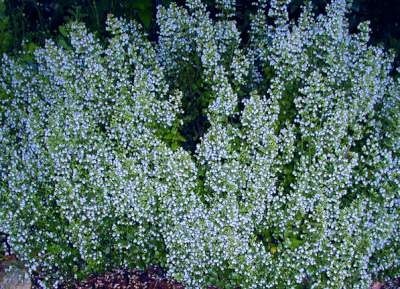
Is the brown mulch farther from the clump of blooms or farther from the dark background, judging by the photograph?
the dark background

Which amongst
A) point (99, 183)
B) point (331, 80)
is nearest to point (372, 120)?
point (331, 80)

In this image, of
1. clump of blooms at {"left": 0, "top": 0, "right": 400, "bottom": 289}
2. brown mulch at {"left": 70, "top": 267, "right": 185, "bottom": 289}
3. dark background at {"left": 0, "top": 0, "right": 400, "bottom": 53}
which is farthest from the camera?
dark background at {"left": 0, "top": 0, "right": 400, "bottom": 53}

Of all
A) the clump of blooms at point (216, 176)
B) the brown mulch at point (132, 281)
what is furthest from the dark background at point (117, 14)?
the brown mulch at point (132, 281)

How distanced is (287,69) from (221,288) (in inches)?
54.9

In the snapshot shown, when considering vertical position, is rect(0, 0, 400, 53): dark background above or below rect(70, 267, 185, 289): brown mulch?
above

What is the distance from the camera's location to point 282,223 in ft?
11.7

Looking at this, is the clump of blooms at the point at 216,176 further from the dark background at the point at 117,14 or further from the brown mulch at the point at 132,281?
the dark background at the point at 117,14

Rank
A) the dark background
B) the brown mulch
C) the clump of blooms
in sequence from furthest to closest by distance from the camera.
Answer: the dark background → the brown mulch → the clump of blooms

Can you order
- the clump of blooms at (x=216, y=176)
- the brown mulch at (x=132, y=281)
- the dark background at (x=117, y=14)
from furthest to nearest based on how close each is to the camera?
the dark background at (x=117, y=14), the brown mulch at (x=132, y=281), the clump of blooms at (x=216, y=176)

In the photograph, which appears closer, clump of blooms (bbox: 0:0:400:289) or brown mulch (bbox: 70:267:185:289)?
clump of blooms (bbox: 0:0:400:289)

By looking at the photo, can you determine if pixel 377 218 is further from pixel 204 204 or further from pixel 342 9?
pixel 342 9

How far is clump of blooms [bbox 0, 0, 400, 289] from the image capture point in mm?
3539

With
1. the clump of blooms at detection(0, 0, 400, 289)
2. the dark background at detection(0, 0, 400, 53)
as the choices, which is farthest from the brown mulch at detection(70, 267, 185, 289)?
the dark background at detection(0, 0, 400, 53)

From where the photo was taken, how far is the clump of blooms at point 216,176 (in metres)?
3.54
